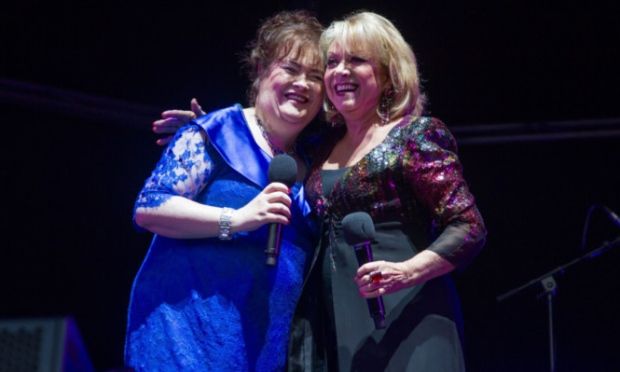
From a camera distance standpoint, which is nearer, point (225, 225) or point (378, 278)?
point (378, 278)

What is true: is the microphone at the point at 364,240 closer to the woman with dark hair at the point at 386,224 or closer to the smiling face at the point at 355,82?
the woman with dark hair at the point at 386,224

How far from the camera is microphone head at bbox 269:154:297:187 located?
6.77ft

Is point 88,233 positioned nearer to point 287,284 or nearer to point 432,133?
point 287,284

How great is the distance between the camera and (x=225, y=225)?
207cm

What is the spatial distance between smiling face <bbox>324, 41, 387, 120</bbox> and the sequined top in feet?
0.56

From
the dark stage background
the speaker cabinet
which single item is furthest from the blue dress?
the dark stage background

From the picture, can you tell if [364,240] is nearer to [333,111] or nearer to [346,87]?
[346,87]

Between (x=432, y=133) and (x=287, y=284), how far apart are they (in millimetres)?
565

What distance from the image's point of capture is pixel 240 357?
2.07 m

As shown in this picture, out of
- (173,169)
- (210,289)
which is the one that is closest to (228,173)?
(173,169)

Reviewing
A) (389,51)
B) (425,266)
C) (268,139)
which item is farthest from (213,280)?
(389,51)

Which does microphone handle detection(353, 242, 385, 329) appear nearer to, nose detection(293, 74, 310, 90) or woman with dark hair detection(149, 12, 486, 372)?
woman with dark hair detection(149, 12, 486, 372)

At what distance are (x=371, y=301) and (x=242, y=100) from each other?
Answer: 2.21 m

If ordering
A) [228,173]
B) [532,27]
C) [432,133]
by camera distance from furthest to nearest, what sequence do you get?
[532,27], [228,173], [432,133]
